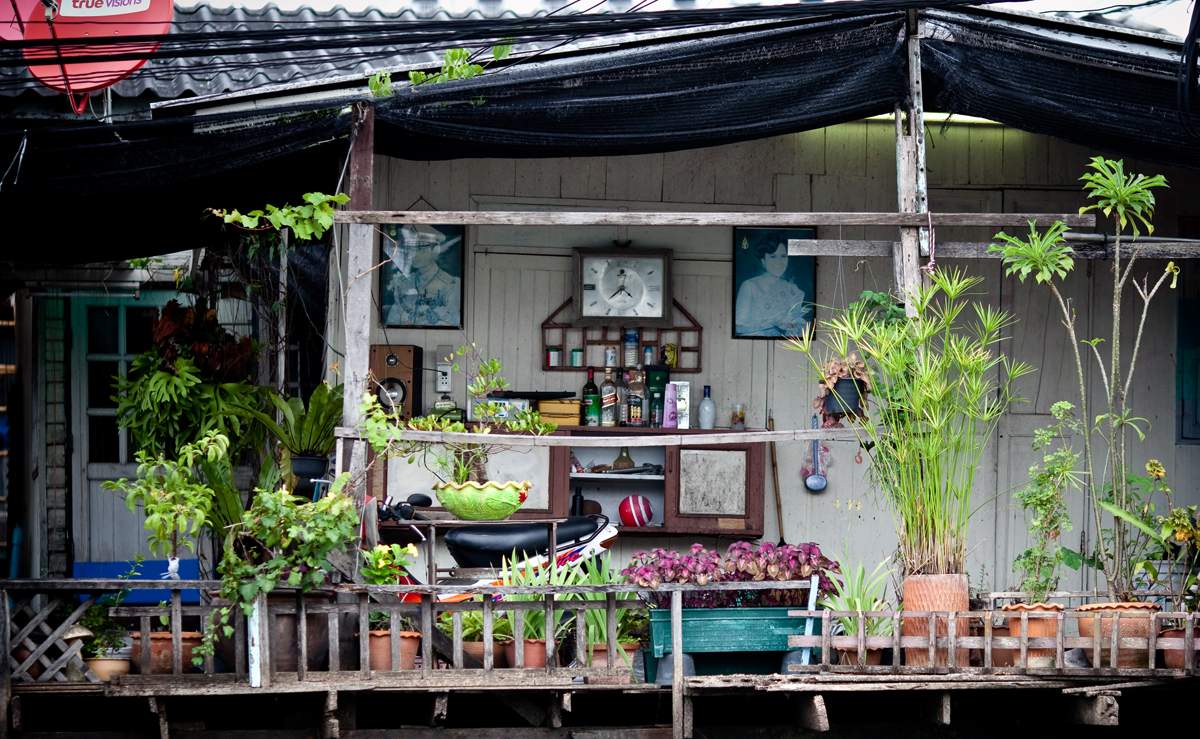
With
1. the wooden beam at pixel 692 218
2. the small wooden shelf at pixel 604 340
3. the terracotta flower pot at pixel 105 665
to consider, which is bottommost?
the terracotta flower pot at pixel 105 665

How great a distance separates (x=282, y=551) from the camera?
602 cm

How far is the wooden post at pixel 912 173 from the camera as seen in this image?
20.9 feet

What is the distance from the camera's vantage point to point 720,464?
8.46 m

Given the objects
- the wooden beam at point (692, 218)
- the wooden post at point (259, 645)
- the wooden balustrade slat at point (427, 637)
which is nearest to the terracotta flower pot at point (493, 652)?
the wooden balustrade slat at point (427, 637)

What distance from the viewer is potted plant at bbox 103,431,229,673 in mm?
5879

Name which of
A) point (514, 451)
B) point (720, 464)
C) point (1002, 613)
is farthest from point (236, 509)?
point (1002, 613)

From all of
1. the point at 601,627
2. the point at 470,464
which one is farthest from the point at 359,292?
the point at 601,627

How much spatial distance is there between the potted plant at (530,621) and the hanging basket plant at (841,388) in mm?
1433

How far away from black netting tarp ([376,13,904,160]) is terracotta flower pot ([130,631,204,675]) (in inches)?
99.4

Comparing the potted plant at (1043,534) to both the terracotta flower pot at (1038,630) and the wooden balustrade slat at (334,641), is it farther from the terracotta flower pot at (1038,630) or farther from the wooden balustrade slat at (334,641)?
the wooden balustrade slat at (334,641)

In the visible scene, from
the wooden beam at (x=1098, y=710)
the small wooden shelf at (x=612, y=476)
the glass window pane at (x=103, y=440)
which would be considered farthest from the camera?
the glass window pane at (x=103, y=440)

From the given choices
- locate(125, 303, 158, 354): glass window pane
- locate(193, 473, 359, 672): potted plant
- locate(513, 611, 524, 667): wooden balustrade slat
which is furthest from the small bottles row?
locate(125, 303, 158, 354): glass window pane

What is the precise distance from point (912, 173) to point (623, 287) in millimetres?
2599

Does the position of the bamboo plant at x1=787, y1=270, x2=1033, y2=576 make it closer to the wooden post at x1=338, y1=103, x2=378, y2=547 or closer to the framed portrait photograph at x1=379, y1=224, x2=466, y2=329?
the wooden post at x1=338, y1=103, x2=378, y2=547
